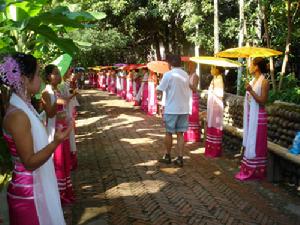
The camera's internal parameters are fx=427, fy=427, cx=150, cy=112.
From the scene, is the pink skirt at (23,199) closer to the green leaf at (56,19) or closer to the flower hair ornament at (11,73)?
the flower hair ornament at (11,73)

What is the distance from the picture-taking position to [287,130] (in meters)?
8.22

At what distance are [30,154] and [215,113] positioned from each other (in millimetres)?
6119

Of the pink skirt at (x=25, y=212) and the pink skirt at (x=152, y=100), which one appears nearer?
the pink skirt at (x=25, y=212)

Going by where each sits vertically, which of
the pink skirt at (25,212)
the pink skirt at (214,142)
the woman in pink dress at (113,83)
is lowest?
the woman in pink dress at (113,83)

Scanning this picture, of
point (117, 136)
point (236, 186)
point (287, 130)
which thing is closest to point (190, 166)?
point (236, 186)

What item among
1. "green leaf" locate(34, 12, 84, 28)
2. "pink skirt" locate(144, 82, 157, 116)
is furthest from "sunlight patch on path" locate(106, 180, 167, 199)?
"pink skirt" locate(144, 82, 157, 116)

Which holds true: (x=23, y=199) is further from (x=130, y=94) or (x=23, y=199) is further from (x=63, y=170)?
(x=130, y=94)

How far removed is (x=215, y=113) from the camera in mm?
8633

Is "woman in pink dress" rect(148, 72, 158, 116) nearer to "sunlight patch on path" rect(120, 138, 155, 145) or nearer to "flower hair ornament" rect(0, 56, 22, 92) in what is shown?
"sunlight patch on path" rect(120, 138, 155, 145)

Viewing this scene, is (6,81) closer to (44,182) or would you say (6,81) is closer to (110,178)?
(44,182)

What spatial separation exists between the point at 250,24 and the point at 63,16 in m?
12.7

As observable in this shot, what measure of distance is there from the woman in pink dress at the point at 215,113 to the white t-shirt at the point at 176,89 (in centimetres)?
92

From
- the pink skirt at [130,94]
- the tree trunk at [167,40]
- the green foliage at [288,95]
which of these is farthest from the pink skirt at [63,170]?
the tree trunk at [167,40]

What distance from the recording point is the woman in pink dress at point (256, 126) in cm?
679
